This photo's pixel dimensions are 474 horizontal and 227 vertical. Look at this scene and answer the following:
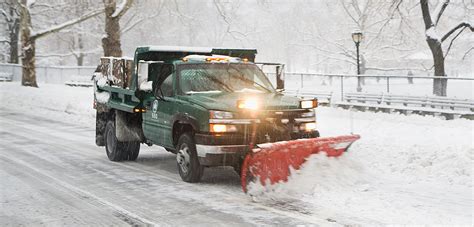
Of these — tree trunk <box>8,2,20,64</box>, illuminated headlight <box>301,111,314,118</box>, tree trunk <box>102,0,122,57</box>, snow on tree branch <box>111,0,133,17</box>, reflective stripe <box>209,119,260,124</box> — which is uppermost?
tree trunk <box>8,2,20,64</box>

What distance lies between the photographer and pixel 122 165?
33.5ft

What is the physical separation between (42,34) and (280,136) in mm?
27938

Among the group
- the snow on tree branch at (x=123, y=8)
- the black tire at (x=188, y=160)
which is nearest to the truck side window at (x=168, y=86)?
the black tire at (x=188, y=160)

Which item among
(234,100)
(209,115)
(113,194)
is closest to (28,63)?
(113,194)

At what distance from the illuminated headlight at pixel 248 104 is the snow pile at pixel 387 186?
1.06m

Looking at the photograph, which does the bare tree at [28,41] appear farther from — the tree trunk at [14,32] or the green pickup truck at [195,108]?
the green pickup truck at [195,108]

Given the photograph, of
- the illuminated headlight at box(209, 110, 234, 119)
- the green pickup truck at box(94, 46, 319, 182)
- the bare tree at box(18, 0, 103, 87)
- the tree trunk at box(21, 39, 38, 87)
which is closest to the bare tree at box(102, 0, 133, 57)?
the bare tree at box(18, 0, 103, 87)

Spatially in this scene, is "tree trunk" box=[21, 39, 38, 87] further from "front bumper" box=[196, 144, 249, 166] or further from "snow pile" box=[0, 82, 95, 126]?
"front bumper" box=[196, 144, 249, 166]

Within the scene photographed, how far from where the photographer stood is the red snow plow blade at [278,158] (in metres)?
7.17

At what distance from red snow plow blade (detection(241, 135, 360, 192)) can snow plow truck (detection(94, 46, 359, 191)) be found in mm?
13

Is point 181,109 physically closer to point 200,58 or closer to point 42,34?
point 200,58

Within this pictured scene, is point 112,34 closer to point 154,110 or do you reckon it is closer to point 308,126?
point 154,110

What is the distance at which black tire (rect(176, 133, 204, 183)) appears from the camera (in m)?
8.12

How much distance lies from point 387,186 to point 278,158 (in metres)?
1.86
